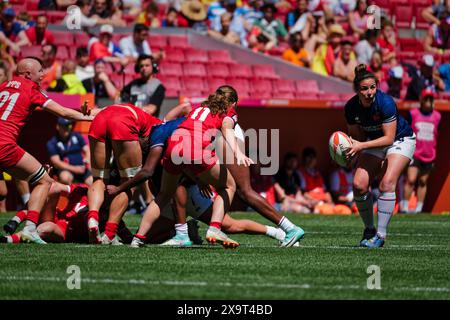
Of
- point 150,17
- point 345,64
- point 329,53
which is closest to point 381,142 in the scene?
point 345,64

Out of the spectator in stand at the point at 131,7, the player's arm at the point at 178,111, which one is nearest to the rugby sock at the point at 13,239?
the player's arm at the point at 178,111

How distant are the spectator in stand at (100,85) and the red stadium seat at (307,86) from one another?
14.2 ft

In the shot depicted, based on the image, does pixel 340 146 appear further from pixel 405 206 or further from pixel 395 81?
pixel 395 81

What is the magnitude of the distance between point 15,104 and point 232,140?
203 centimetres

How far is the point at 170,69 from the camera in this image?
19.1 meters

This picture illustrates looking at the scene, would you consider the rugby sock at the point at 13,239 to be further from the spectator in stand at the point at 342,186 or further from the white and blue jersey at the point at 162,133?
the spectator in stand at the point at 342,186

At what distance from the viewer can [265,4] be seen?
21469mm

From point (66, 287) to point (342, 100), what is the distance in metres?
12.2

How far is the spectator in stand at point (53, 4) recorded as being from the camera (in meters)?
19.2

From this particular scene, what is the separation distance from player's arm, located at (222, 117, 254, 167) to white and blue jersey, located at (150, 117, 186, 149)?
458 millimetres

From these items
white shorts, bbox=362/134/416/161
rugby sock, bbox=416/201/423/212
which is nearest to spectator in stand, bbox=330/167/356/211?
rugby sock, bbox=416/201/423/212
